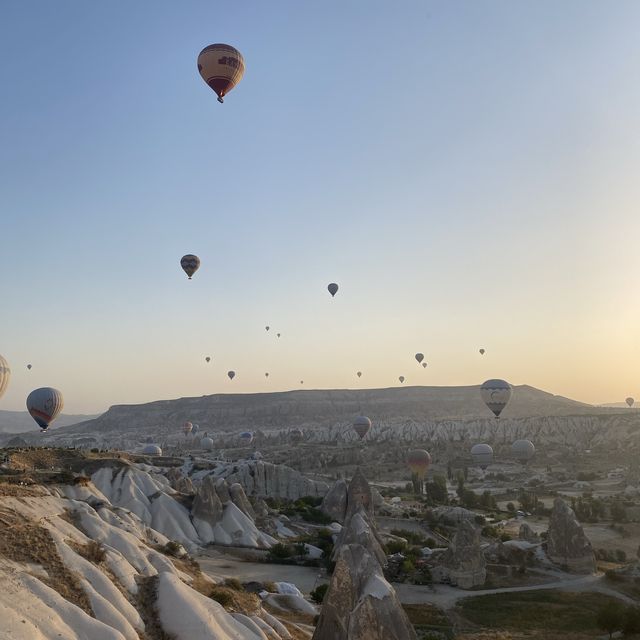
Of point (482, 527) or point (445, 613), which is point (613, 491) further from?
point (445, 613)

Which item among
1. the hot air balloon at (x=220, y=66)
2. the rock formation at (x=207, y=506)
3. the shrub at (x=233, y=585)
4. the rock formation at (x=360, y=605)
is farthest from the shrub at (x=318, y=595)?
the hot air balloon at (x=220, y=66)

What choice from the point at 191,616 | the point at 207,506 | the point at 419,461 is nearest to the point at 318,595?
the point at 191,616

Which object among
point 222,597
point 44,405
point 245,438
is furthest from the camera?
point 245,438

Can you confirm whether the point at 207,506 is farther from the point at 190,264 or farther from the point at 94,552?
the point at 94,552

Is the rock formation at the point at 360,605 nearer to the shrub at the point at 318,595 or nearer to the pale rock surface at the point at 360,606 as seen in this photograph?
the pale rock surface at the point at 360,606

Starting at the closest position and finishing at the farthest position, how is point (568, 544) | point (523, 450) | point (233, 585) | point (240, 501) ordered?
point (233, 585) → point (568, 544) → point (240, 501) → point (523, 450)

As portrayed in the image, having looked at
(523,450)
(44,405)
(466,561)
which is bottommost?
(466,561)
